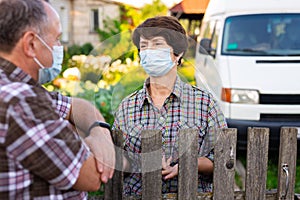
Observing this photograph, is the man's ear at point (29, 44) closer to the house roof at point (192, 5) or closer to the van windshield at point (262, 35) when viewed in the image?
the house roof at point (192, 5)

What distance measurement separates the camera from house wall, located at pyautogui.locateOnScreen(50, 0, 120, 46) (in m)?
20.7

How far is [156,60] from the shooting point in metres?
2.19

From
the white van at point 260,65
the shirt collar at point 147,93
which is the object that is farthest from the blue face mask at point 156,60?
the white van at point 260,65

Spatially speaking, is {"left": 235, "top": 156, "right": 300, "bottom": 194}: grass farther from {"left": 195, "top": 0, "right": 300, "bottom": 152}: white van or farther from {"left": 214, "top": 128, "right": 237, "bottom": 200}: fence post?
{"left": 214, "top": 128, "right": 237, "bottom": 200}: fence post

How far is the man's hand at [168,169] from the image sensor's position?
2.36 metres

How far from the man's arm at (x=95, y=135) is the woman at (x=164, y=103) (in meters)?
0.41

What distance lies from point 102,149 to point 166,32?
759 millimetres

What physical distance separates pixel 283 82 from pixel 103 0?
644 inches

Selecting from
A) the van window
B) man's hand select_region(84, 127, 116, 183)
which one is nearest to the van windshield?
the van window

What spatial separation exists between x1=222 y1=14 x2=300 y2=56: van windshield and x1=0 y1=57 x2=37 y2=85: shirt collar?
491 centimetres

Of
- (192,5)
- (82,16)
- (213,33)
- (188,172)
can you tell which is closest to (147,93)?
(188,172)

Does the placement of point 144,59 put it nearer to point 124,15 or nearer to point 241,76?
point 241,76

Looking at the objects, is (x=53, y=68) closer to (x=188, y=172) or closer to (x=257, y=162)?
(x=188, y=172)

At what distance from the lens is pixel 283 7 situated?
6.36m
